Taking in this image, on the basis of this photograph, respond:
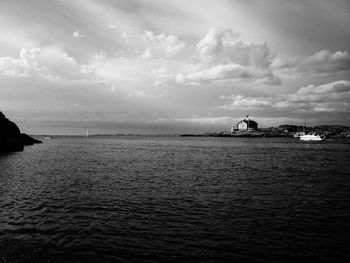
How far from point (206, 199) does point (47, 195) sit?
1462cm

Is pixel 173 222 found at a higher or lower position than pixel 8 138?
lower

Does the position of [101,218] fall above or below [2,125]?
below

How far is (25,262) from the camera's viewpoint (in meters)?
13.8

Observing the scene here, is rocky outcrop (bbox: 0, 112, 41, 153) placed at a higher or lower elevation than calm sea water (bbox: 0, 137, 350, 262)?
higher

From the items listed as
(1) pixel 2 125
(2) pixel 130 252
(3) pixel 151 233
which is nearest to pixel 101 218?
(3) pixel 151 233

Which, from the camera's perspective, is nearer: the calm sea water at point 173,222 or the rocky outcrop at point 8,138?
the calm sea water at point 173,222

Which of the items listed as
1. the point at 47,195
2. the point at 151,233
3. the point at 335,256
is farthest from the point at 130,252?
the point at 47,195

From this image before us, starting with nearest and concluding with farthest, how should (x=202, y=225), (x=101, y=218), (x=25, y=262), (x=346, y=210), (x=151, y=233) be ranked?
(x=25, y=262) < (x=151, y=233) < (x=202, y=225) < (x=101, y=218) < (x=346, y=210)

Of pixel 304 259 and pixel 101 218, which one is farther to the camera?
pixel 101 218

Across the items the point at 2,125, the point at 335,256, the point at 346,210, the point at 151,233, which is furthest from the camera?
the point at 2,125

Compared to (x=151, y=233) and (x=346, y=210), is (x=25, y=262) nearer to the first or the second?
(x=151, y=233)

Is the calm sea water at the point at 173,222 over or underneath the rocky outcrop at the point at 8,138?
underneath

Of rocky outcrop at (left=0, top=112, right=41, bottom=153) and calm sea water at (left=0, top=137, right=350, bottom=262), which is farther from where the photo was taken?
rocky outcrop at (left=0, top=112, right=41, bottom=153)

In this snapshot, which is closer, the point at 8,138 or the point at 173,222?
the point at 173,222
